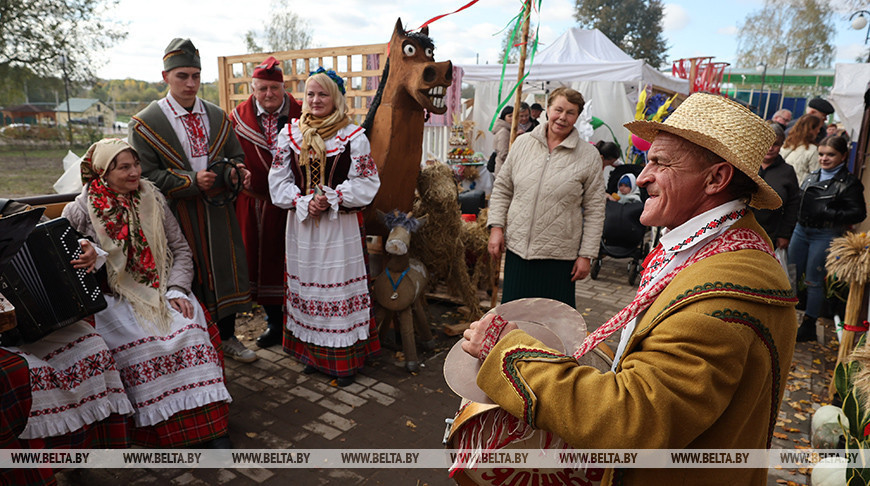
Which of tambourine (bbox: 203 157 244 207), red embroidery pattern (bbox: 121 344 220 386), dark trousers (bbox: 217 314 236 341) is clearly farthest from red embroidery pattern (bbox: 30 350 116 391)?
dark trousers (bbox: 217 314 236 341)

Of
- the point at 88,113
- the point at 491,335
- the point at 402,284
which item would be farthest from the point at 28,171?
the point at 491,335

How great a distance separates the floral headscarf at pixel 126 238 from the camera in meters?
2.96

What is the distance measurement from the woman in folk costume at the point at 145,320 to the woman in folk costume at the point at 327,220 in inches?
34.3

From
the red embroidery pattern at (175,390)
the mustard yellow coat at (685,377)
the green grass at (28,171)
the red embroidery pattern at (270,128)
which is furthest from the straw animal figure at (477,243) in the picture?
the green grass at (28,171)

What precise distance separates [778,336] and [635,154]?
944 cm

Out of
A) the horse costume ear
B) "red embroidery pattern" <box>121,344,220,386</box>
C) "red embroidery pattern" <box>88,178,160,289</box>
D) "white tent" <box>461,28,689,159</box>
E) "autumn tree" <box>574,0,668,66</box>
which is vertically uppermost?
"autumn tree" <box>574,0,668,66</box>

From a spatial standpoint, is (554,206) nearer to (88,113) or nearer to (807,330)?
(807,330)

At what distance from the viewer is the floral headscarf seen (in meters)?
2.96

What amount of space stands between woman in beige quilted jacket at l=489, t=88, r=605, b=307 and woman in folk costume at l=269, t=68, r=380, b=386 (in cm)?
106

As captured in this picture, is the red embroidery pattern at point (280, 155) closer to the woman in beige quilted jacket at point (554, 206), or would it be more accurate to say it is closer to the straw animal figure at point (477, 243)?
the woman in beige quilted jacket at point (554, 206)

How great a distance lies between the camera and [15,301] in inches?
93.6

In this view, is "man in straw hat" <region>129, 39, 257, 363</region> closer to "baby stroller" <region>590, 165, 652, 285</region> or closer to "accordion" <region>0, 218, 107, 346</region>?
"accordion" <region>0, 218, 107, 346</region>

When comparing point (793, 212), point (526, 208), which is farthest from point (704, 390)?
point (793, 212)

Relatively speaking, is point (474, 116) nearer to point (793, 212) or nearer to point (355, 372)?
point (793, 212)
